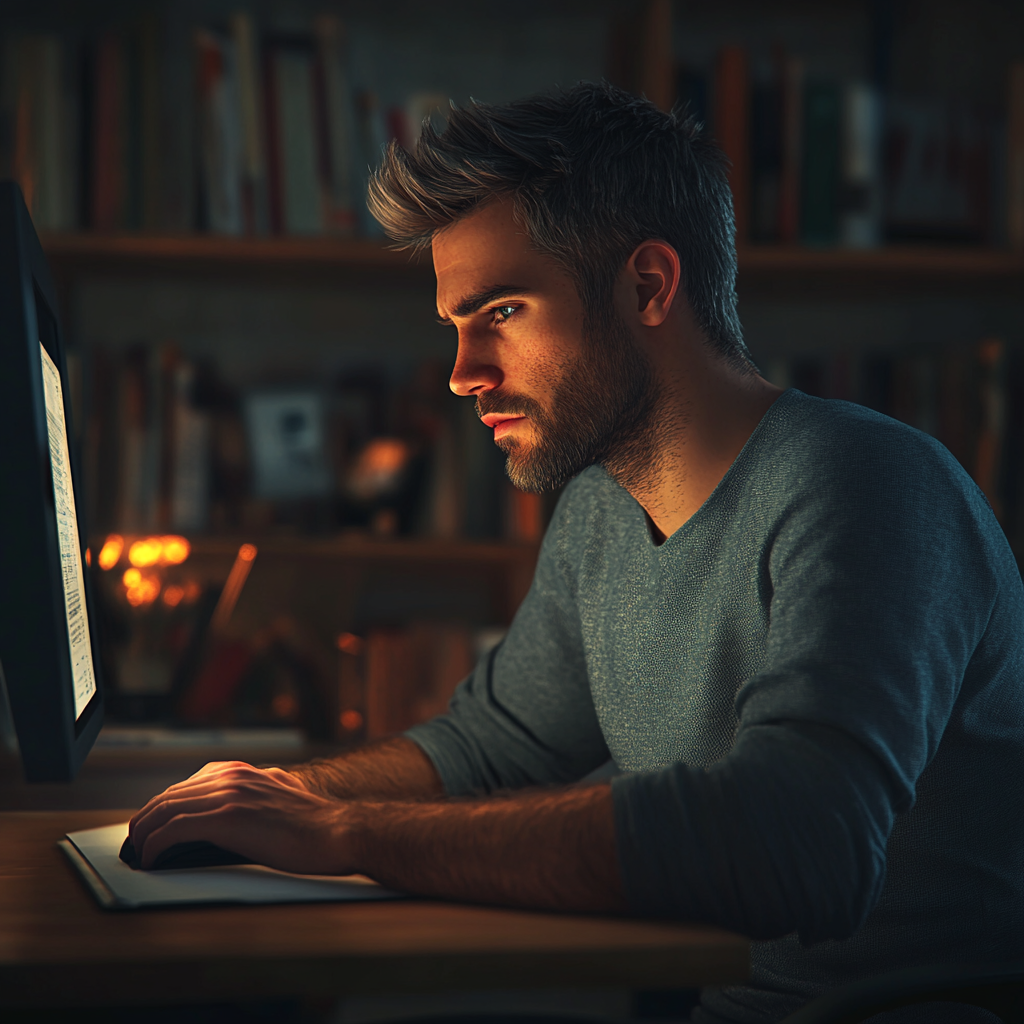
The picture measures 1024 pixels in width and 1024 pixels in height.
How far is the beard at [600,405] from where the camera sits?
1.05 metres

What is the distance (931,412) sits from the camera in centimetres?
195

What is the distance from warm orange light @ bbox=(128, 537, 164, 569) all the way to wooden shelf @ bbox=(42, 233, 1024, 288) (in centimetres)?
51

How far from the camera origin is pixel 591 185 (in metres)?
1.06

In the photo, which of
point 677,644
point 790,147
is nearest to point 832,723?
point 677,644

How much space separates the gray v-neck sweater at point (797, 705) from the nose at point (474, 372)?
0.66ft

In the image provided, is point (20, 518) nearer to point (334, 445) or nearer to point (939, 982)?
point (939, 982)

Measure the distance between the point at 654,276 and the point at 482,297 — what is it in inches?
7.2

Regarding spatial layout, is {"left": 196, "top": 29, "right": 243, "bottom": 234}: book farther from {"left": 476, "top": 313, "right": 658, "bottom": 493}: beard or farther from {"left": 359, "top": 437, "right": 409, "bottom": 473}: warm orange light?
{"left": 476, "top": 313, "right": 658, "bottom": 493}: beard

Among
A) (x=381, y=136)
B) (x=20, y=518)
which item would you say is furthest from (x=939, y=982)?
(x=381, y=136)

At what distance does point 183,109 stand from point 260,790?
1789mm

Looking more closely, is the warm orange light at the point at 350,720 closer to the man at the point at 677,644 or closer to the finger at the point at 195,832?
the man at the point at 677,644

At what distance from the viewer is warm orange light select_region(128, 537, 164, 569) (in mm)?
1839

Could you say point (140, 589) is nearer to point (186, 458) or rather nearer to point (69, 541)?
point (186, 458)

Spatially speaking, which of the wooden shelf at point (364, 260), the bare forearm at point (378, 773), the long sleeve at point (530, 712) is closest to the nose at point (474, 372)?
the long sleeve at point (530, 712)
